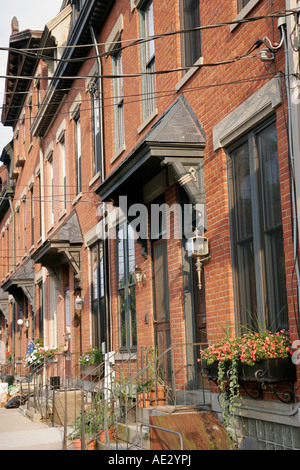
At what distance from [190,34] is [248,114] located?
3047mm

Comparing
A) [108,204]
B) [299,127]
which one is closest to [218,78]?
[299,127]

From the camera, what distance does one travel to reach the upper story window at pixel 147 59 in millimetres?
12359

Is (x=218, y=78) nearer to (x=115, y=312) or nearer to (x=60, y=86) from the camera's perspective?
(x=115, y=312)

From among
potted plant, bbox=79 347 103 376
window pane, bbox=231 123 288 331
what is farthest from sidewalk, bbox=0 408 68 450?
window pane, bbox=231 123 288 331

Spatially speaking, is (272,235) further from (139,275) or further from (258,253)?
(139,275)

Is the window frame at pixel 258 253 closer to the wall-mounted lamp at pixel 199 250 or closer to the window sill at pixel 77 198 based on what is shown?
the wall-mounted lamp at pixel 199 250

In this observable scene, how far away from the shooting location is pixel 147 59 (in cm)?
1263

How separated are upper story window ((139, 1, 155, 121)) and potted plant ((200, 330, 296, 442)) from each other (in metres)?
5.50

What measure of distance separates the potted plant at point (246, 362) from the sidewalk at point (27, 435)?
11.0 feet

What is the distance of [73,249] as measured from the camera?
17.5m

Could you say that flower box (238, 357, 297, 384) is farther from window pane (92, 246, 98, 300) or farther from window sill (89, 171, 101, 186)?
window pane (92, 246, 98, 300)

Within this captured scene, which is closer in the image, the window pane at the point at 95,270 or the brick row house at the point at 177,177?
the brick row house at the point at 177,177

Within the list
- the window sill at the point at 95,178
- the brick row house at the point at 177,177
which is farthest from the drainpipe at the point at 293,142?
the window sill at the point at 95,178

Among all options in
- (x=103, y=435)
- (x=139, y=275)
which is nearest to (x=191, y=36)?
(x=139, y=275)
